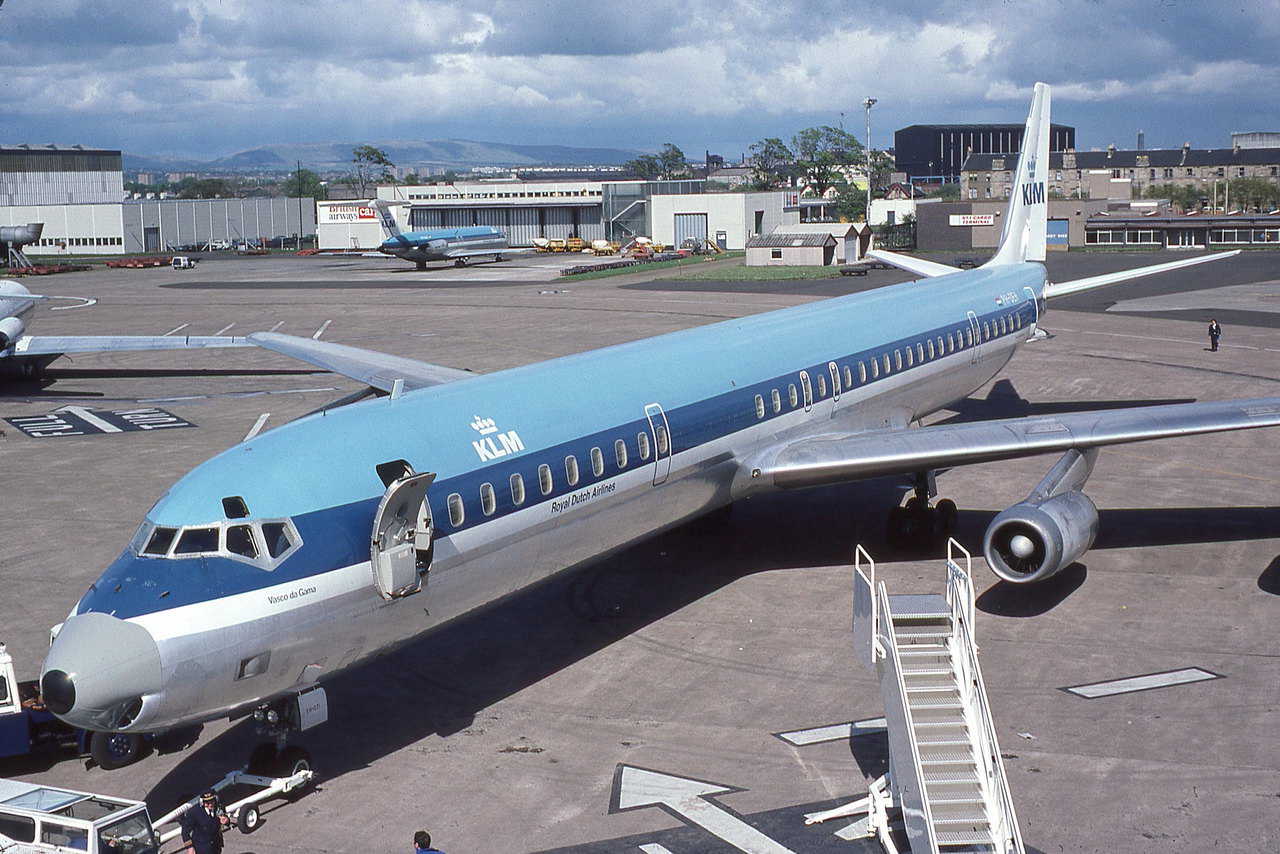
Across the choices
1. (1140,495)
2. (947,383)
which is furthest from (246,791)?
(1140,495)

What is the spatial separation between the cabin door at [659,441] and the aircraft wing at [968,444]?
2.97 meters

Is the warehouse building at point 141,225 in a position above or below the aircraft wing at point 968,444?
above

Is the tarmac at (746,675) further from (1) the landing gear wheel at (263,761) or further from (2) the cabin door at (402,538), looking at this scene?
(2) the cabin door at (402,538)

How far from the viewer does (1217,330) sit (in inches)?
2165

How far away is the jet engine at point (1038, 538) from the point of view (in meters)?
22.3

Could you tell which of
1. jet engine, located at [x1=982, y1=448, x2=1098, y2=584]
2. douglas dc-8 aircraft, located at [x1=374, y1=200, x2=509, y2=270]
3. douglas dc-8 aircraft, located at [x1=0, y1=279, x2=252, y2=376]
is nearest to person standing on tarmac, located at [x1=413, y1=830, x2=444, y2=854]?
jet engine, located at [x1=982, y1=448, x2=1098, y2=584]

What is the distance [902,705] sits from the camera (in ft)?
49.0

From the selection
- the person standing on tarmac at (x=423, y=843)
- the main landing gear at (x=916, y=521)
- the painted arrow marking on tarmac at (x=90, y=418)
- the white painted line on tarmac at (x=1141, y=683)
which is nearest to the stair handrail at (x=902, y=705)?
the white painted line on tarmac at (x=1141, y=683)

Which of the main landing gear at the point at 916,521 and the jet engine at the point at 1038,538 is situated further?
the main landing gear at the point at 916,521

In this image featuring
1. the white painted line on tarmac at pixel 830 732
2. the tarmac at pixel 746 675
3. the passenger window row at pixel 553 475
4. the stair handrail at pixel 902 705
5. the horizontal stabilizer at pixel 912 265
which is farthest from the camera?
the horizontal stabilizer at pixel 912 265

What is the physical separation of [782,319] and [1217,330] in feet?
113

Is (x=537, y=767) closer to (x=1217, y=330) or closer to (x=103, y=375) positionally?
(x=103, y=375)

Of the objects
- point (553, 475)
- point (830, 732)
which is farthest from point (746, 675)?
point (553, 475)

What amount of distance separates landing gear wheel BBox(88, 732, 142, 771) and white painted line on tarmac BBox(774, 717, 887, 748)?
9.03 m
